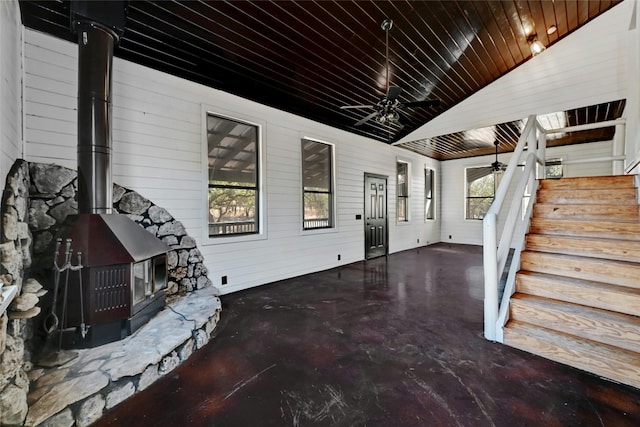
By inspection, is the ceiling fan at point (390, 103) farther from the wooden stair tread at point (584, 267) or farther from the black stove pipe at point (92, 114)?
the black stove pipe at point (92, 114)

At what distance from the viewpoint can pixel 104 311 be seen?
219 cm

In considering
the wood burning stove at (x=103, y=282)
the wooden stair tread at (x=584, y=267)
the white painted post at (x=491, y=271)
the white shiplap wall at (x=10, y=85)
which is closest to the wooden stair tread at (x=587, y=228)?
the wooden stair tread at (x=584, y=267)

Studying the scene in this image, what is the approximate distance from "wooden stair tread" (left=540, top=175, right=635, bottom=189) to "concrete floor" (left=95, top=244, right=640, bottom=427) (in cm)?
179

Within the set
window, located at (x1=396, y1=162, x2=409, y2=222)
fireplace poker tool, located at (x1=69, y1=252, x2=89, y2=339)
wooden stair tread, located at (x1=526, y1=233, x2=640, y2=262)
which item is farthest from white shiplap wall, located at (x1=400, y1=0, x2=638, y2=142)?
fireplace poker tool, located at (x1=69, y1=252, x2=89, y2=339)

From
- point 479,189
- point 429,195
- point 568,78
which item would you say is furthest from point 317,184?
point 479,189

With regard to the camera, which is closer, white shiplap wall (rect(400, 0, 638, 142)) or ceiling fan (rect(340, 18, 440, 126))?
ceiling fan (rect(340, 18, 440, 126))

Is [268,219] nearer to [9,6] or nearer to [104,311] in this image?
[104,311]

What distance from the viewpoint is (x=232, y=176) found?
421 centimetres

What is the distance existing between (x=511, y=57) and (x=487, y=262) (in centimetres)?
418

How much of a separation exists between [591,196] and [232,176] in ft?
15.1

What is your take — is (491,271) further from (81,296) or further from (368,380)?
(81,296)

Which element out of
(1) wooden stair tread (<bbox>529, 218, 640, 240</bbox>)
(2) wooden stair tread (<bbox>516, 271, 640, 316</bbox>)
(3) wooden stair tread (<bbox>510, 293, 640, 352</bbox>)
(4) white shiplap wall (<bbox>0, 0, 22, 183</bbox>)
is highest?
(4) white shiplap wall (<bbox>0, 0, 22, 183</bbox>)

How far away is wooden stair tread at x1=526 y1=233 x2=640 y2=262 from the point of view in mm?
2400

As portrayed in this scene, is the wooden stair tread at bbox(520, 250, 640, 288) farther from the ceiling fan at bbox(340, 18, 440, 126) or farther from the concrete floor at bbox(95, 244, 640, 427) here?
the ceiling fan at bbox(340, 18, 440, 126)
